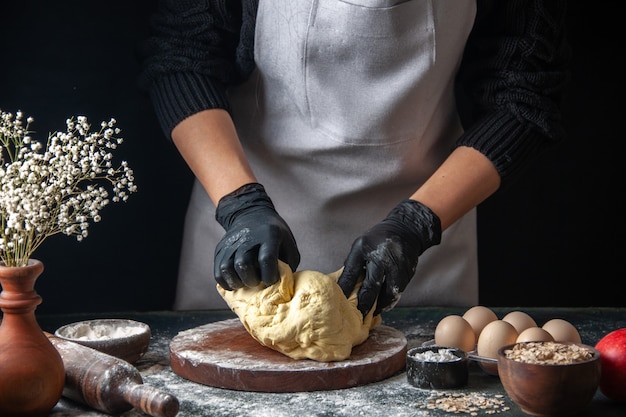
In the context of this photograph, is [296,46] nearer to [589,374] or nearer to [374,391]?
[374,391]

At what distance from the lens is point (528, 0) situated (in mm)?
2244

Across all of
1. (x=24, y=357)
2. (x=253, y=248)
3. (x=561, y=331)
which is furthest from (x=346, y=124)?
(x=24, y=357)

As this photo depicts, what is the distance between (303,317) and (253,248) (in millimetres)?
195

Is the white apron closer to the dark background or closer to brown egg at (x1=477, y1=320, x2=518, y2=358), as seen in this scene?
the dark background

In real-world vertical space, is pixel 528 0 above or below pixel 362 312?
above

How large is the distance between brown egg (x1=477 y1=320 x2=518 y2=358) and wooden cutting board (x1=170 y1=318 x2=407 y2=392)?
173 millimetres

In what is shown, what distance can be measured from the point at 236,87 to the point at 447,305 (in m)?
0.89

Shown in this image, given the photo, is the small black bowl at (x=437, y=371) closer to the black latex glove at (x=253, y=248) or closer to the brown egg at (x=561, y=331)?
the brown egg at (x=561, y=331)

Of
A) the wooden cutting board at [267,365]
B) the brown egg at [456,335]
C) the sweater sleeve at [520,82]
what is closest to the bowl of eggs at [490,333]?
the brown egg at [456,335]

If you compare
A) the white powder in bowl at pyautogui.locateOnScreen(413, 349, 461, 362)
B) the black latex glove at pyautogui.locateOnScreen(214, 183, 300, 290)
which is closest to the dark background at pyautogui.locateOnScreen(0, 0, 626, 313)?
the black latex glove at pyautogui.locateOnScreen(214, 183, 300, 290)

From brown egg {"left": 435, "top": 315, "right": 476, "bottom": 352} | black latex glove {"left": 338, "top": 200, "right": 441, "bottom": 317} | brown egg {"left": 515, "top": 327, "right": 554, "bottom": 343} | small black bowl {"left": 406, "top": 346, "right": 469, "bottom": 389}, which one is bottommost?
small black bowl {"left": 406, "top": 346, "right": 469, "bottom": 389}

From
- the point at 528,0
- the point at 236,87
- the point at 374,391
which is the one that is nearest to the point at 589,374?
the point at 374,391

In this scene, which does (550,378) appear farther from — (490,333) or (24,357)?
(24,357)

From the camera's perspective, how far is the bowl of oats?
4.73 feet
